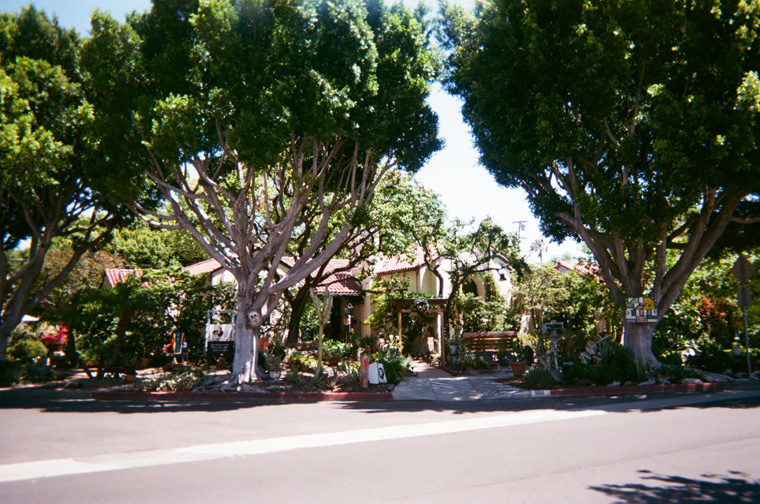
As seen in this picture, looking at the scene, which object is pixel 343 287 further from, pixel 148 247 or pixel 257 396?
pixel 148 247

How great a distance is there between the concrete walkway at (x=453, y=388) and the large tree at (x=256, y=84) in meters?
4.80

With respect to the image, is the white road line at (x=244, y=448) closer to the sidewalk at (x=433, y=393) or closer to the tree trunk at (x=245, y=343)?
the sidewalk at (x=433, y=393)

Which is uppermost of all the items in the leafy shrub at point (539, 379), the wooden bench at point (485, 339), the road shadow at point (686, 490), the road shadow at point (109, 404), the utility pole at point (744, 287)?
the utility pole at point (744, 287)

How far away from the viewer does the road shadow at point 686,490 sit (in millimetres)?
4879

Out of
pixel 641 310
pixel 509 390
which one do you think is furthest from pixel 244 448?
Answer: pixel 641 310

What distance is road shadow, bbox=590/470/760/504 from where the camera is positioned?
488cm

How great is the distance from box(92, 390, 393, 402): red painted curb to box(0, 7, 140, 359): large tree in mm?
5531

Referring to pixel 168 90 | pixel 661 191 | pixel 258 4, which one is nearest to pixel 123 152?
pixel 168 90

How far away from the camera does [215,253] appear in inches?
613

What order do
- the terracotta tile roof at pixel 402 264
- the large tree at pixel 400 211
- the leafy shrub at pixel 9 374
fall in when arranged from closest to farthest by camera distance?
1. the leafy shrub at pixel 9 374
2. the large tree at pixel 400 211
3. the terracotta tile roof at pixel 402 264

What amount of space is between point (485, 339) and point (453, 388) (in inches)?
334

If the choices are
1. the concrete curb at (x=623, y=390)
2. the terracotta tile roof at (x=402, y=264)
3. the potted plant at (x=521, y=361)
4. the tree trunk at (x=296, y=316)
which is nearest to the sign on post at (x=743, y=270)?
the concrete curb at (x=623, y=390)

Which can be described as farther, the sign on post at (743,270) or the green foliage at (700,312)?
the green foliage at (700,312)

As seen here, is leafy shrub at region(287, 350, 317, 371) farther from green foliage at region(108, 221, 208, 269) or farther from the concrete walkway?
green foliage at region(108, 221, 208, 269)
